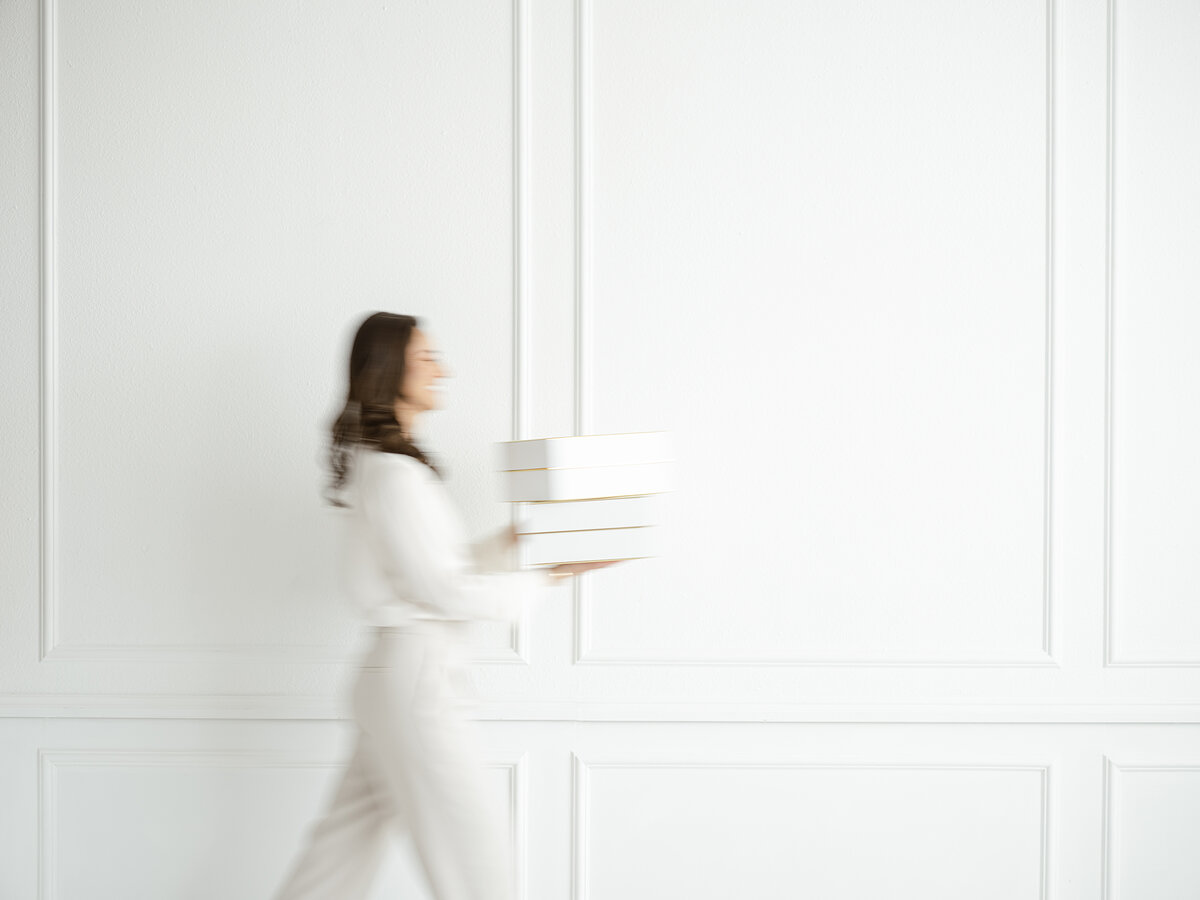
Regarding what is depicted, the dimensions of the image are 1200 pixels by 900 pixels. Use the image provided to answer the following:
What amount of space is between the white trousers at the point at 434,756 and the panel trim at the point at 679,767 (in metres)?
0.47

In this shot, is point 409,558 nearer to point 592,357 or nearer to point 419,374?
point 419,374

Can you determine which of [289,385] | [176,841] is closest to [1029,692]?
[289,385]

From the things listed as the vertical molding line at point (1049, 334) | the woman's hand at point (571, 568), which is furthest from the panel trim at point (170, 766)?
the vertical molding line at point (1049, 334)

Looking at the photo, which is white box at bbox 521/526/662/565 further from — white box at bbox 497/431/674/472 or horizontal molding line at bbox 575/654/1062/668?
horizontal molding line at bbox 575/654/1062/668

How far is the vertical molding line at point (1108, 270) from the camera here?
2125mm

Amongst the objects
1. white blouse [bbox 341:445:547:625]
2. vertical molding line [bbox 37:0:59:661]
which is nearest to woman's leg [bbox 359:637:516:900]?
white blouse [bbox 341:445:547:625]

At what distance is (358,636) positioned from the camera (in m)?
2.15

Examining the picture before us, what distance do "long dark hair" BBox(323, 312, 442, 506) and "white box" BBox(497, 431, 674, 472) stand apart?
197 millimetres

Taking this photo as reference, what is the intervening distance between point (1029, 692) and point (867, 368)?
834mm

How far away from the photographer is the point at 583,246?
213cm

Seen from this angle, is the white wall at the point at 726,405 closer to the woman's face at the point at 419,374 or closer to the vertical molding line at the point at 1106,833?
the vertical molding line at the point at 1106,833

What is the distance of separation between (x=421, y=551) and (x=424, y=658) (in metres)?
0.21

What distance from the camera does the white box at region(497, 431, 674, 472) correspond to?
171cm

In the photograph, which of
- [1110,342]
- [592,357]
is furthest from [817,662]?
[1110,342]
